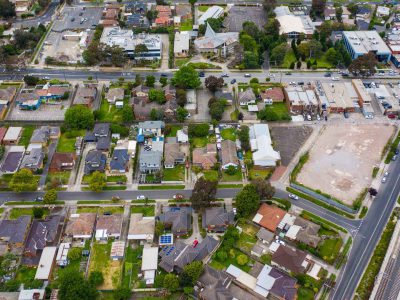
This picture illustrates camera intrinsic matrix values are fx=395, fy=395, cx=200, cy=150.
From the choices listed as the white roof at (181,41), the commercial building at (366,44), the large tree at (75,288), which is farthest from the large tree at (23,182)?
the commercial building at (366,44)

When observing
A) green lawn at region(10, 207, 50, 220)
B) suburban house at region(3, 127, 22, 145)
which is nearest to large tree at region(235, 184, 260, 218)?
green lawn at region(10, 207, 50, 220)

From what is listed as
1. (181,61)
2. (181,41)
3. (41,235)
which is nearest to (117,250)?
(41,235)

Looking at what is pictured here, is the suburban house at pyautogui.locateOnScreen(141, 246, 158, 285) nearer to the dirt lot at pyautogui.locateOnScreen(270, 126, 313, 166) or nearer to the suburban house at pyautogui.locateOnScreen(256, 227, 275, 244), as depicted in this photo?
the suburban house at pyautogui.locateOnScreen(256, 227, 275, 244)

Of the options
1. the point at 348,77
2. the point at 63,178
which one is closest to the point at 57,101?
the point at 63,178

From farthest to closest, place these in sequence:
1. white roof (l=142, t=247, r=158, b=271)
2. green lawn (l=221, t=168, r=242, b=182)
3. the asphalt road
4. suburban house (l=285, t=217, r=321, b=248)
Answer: green lawn (l=221, t=168, r=242, b=182) < suburban house (l=285, t=217, r=321, b=248) < white roof (l=142, t=247, r=158, b=271) < the asphalt road

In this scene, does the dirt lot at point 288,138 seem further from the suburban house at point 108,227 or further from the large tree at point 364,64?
the suburban house at point 108,227

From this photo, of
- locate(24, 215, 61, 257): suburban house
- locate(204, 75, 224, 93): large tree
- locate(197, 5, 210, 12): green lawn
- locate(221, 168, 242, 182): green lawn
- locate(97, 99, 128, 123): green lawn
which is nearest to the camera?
locate(24, 215, 61, 257): suburban house

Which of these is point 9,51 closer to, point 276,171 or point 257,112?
point 257,112
